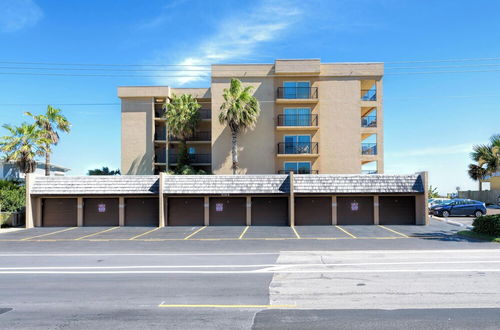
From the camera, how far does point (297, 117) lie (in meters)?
35.2

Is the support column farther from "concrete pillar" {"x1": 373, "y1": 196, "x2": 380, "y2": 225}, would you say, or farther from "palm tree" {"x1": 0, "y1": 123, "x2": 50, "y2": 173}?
"concrete pillar" {"x1": 373, "y1": 196, "x2": 380, "y2": 225}

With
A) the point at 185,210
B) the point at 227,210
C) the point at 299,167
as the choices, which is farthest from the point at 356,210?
the point at 185,210

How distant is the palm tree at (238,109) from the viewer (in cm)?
3272

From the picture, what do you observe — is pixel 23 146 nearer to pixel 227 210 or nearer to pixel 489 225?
pixel 227 210

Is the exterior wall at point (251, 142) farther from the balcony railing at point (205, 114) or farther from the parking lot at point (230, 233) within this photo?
the parking lot at point (230, 233)

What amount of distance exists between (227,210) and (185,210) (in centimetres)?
320

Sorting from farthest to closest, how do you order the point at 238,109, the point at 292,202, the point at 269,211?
the point at 238,109 → the point at 269,211 → the point at 292,202

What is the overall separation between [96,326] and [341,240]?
1472 centimetres

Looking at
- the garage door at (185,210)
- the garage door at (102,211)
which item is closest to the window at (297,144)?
the garage door at (185,210)

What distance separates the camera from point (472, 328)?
22.6 ft

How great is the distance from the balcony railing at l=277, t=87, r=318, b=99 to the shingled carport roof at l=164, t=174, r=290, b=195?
11.4m

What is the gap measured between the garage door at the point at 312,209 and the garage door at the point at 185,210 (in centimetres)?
731

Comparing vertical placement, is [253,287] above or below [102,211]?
below

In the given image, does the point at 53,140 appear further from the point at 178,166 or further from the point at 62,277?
the point at 62,277
